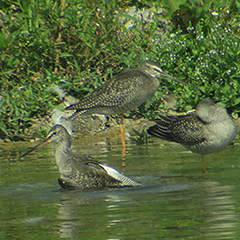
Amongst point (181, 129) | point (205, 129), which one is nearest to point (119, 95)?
point (181, 129)

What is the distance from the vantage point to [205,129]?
8.32 m

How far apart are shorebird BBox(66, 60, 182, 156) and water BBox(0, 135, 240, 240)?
1720mm

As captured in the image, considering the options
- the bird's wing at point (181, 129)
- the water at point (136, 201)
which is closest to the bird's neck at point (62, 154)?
the water at point (136, 201)

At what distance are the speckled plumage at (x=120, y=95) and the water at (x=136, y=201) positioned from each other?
1.72 m

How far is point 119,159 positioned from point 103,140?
2481 mm

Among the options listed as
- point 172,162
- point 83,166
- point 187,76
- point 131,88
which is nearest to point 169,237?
point 83,166

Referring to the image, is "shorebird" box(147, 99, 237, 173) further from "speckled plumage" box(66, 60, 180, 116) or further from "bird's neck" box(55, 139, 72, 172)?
"speckled plumage" box(66, 60, 180, 116)

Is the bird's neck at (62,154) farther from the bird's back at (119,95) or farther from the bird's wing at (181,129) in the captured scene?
the bird's back at (119,95)

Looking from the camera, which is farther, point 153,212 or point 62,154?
point 62,154

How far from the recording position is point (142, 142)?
1106 cm

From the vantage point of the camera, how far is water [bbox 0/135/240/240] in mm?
5152

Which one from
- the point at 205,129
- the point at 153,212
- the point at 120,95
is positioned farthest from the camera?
the point at 120,95

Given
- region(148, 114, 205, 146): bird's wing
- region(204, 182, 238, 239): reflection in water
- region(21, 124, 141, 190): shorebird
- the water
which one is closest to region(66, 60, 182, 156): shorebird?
the water

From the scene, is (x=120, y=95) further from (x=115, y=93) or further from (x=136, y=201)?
(x=136, y=201)
